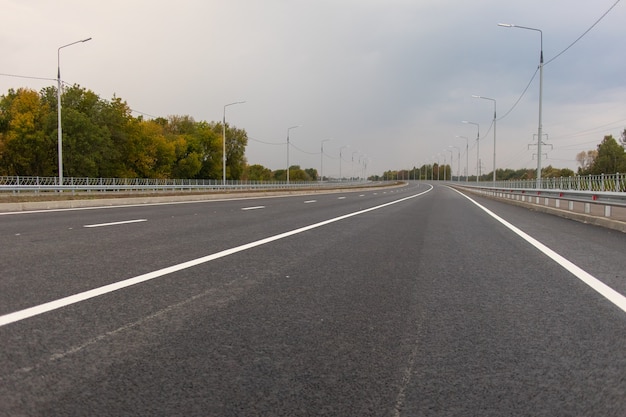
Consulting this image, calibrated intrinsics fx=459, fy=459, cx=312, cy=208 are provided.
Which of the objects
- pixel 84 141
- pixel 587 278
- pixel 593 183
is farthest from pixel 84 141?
pixel 587 278

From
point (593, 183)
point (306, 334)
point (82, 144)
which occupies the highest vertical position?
point (82, 144)

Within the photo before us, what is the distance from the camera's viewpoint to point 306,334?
3.54m

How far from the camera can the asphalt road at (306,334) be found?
2533 millimetres

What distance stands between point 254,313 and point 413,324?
137 cm

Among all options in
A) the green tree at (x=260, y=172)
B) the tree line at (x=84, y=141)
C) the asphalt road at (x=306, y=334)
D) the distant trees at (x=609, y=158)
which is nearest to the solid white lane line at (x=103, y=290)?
the asphalt road at (x=306, y=334)

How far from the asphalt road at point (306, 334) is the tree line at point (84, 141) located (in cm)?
6081

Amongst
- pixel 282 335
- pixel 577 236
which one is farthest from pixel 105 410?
pixel 577 236

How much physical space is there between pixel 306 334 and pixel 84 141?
66.1 m

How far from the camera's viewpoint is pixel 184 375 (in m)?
2.79

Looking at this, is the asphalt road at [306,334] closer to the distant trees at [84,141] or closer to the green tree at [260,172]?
the distant trees at [84,141]

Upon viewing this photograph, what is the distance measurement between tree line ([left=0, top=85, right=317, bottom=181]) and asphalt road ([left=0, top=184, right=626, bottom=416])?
6081 cm

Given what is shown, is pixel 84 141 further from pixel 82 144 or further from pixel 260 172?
pixel 260 172

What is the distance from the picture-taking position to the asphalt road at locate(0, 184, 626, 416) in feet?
8.31

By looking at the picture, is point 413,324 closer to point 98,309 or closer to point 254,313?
point 254,313
